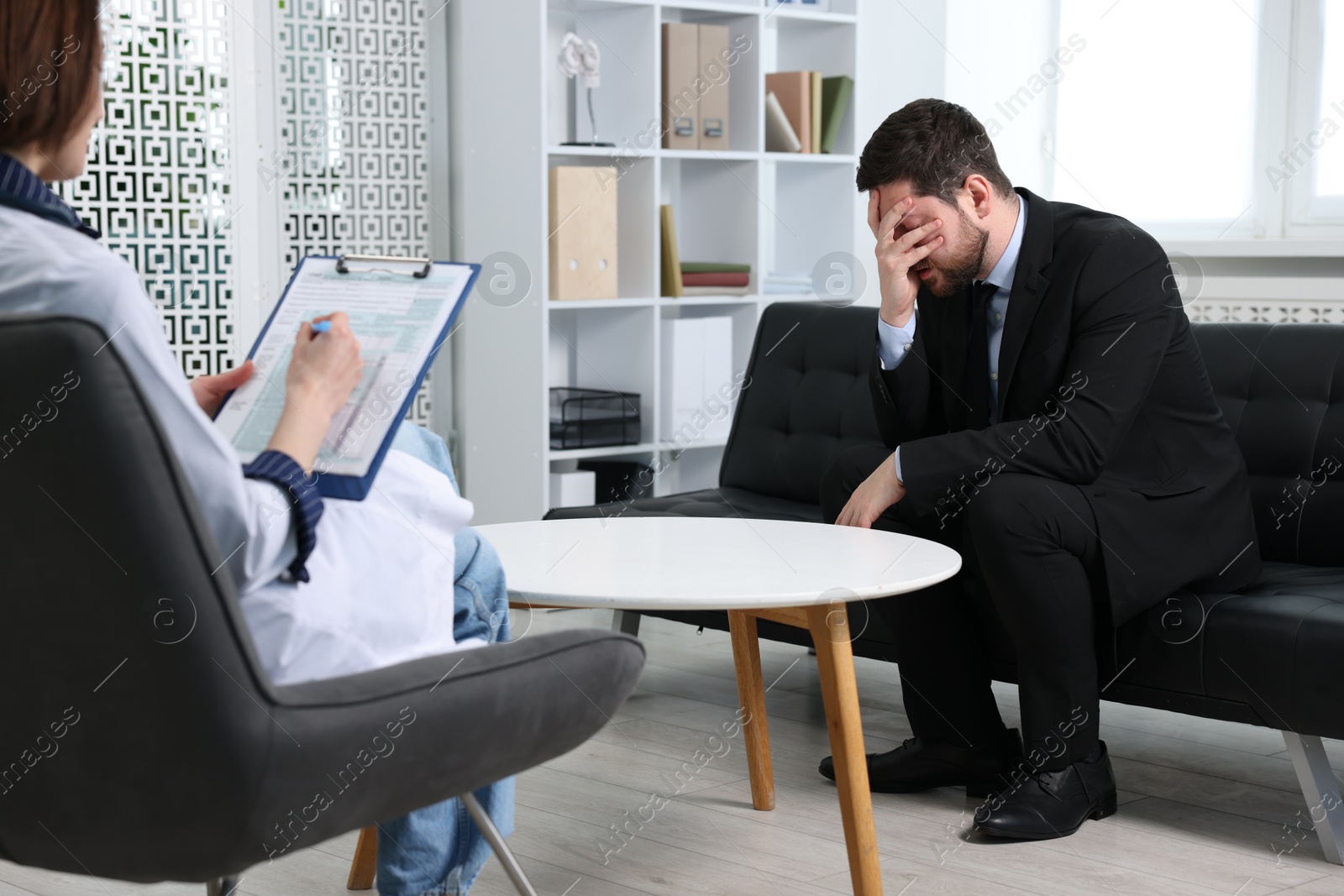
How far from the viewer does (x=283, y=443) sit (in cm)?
112

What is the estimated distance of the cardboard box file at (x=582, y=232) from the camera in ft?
12.3

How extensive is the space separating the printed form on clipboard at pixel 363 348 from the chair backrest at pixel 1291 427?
1725 millimetres

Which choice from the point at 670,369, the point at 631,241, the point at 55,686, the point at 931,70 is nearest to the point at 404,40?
the point at 631,241

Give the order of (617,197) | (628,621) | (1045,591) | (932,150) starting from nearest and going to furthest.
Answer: (1045,591) → (932,150) → (628,621) → (617,197)

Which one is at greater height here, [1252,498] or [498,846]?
[1252,498]

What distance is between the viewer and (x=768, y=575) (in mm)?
1727

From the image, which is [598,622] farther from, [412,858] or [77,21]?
[77,21]

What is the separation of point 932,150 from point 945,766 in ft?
3.34

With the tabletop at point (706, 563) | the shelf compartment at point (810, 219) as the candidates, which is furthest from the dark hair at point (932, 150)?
the shelf compartment at point (810, 219)

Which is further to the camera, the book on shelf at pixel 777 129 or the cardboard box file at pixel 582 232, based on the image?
the book on shelf at pixel 777 129

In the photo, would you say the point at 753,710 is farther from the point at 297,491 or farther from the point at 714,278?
the point at 714,278

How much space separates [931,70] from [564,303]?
1535 millimetres

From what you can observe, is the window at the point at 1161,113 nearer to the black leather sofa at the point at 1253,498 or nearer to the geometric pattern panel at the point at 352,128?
the black leather sofa at the point at 1253,498

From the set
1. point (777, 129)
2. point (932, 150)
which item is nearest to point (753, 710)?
point (932, 150)
